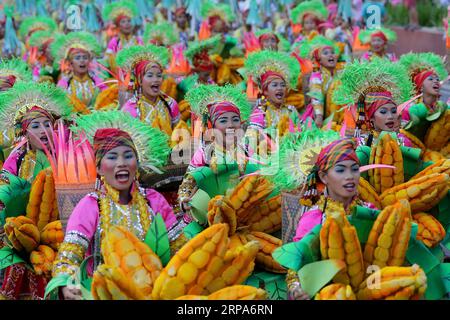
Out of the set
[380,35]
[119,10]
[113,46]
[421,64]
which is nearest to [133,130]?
[421,64]

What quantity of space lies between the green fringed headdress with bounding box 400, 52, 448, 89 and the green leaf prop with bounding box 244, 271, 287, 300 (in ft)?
10.0

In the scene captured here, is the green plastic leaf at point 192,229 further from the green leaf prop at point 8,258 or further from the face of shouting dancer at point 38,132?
the face of shouting dancer at point 38,132

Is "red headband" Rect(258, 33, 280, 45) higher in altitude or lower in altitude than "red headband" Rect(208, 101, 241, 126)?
higher

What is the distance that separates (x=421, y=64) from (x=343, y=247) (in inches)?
156

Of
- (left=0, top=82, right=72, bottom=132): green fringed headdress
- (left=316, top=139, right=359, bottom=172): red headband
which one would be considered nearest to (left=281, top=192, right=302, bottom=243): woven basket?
(left=316, top=139, right=359, bottom=172): red headband

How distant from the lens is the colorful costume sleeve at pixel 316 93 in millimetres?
8109

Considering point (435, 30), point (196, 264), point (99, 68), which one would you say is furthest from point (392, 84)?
point (435, 30)

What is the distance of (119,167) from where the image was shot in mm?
3908

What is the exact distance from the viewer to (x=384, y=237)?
337 centimetres

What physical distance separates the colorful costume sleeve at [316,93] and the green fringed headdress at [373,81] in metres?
2.46

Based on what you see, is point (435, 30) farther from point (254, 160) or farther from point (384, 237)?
point (384, 237)

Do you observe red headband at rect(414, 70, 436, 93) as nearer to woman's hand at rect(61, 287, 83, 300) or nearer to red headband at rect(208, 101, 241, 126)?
red headband at rect(208, 101, 241, 126)

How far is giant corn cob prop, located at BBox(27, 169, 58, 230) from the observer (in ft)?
15.1

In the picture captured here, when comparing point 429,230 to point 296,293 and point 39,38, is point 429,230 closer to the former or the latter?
point 296,293
